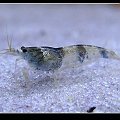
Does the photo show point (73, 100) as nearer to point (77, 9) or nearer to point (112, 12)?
point (112, 12)

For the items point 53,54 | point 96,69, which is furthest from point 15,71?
point 96,69

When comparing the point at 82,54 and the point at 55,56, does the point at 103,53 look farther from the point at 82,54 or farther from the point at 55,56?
the point at 55,56

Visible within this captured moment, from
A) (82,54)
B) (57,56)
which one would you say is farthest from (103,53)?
(57,56)

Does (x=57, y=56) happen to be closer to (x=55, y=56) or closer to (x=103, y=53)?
(x=55, y=56)

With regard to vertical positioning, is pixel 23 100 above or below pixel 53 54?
below

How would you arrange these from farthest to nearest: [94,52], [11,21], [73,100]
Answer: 1. [11,21]
2. [94,52]
3. [73,100]

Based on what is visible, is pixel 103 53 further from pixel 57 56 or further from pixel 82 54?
pixel 57 56

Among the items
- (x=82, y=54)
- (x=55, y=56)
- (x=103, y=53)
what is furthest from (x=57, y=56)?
(x=103, y=53)
